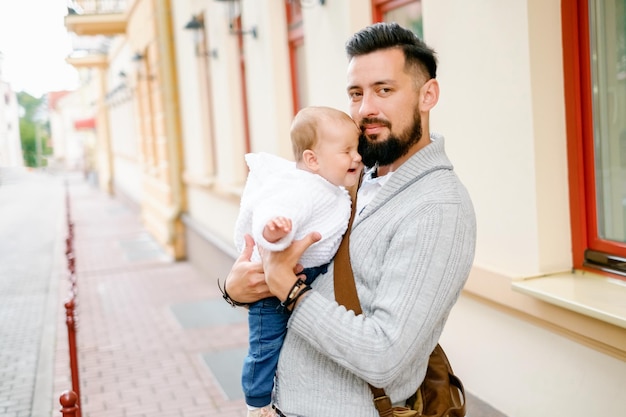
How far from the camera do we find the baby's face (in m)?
2.20

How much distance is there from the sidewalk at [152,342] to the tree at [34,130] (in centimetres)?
6583

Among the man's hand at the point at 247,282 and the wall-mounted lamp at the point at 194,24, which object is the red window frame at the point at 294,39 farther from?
the man's hand at the point at 247,282

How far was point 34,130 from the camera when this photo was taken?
85062 mm

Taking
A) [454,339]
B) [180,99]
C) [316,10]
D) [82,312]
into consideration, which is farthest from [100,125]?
[454,339]

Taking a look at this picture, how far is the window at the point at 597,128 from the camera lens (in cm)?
336

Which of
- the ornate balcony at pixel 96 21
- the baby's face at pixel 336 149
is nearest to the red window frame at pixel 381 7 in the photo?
the baby's face at pixel 336 149

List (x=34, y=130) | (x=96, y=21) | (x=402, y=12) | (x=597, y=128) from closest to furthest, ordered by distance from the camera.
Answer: (x=597, y=128)
(x=402, y=12)
(x=96, y=21)
(x=34, y=130)

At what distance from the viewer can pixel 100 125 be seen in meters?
33.9

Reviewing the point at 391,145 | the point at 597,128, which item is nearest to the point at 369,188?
the point at 391,145

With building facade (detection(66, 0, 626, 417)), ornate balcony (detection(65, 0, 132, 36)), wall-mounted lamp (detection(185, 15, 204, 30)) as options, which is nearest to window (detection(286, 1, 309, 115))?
building facade (detection(66, 0, 626, 417))

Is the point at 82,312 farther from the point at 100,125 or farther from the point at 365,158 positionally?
→ the point at 100,125

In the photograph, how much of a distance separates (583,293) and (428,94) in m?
1.55

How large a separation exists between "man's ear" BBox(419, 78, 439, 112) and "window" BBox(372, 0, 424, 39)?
2714mm

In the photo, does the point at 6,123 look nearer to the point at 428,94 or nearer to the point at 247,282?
the point at 247,282
